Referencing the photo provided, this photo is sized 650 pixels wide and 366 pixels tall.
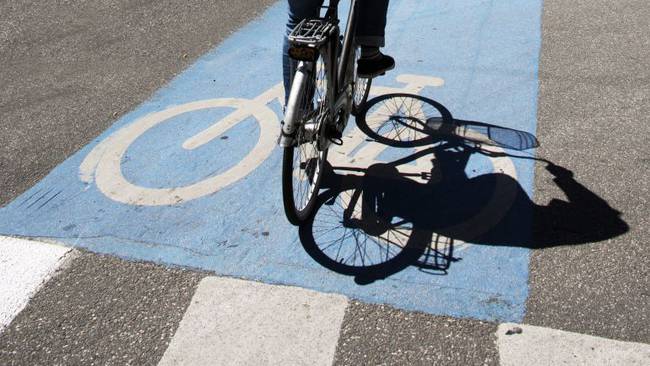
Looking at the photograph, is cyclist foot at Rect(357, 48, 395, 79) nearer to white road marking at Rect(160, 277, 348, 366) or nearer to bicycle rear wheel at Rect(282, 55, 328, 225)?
bicycle rear wheel at Rect(282, 55, 328, 225)

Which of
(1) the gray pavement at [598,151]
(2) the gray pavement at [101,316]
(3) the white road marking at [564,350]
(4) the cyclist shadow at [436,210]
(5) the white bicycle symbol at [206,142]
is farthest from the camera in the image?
(5) the white bicycle symbol at [206,142]

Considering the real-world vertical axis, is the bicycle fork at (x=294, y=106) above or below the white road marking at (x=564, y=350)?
above

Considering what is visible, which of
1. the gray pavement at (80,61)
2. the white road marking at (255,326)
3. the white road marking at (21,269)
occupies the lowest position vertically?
the white road marking at (255,326)

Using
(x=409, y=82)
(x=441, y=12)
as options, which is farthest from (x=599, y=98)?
(x=441, y=12)

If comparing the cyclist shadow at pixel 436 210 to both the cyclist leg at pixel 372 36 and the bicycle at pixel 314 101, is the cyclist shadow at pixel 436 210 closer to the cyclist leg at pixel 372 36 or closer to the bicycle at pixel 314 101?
the bicycle at pixel 314 101

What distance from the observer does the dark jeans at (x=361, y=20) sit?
11.2ft

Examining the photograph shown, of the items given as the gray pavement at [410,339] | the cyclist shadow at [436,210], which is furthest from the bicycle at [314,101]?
the gray pavement at [410,339]

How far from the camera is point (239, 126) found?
454cm

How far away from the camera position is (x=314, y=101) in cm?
352

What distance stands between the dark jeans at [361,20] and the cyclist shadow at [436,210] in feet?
2.58

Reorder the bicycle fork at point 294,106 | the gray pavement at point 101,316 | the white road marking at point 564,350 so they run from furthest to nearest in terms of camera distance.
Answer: the bicycle fork at point 294,106 < the gray pavement at point 101,316 < the white road marking at point 564,350

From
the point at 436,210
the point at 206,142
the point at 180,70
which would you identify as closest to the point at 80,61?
the point at 180,70

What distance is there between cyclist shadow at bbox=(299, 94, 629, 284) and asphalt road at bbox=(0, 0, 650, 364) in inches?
1.9

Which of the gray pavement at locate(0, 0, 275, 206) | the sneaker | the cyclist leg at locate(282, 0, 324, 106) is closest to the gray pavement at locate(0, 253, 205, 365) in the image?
the gray pavement at locate(0, 0, 275, 206)
